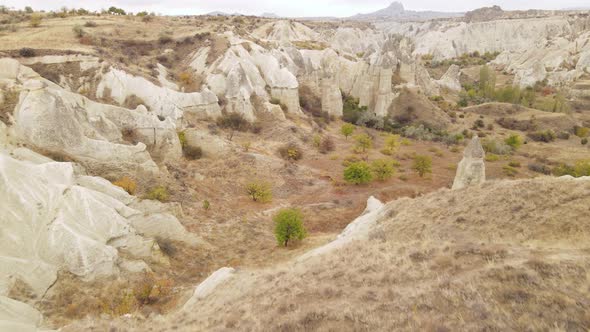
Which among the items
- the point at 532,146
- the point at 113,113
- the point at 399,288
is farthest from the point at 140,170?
the point at 532,146

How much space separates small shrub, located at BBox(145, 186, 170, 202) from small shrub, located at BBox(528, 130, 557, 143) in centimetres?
4484

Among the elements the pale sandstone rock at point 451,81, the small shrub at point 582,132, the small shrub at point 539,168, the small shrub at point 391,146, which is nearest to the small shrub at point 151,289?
the small shrub at point 391,146

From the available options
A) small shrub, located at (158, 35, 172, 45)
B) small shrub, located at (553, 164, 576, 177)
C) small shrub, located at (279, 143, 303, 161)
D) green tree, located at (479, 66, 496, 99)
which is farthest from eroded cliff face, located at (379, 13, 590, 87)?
small shrub, located at (279, 143, 303, 161)

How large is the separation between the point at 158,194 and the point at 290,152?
13.7 meters

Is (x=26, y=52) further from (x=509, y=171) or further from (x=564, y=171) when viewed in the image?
(x=564, y=171)

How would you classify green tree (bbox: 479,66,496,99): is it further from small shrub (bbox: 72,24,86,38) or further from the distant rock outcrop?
small shrub (bbox: 72,24,86,38)

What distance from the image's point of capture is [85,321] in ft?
32.2

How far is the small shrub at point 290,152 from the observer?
30.5 metres

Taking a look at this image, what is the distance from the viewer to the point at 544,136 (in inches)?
1834

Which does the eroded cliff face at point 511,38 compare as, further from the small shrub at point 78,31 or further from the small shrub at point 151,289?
the small shrub at point 151,289

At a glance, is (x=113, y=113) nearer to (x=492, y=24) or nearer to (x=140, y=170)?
(x=140, y=170)

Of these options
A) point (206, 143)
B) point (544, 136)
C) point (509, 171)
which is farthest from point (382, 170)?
point (544, 136)

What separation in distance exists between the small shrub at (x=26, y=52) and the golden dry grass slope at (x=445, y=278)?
25.7 meters

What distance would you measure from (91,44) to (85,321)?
104 ft
